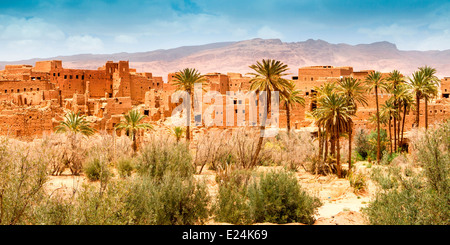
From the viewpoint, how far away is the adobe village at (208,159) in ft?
30.7

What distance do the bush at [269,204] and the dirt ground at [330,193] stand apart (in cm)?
55

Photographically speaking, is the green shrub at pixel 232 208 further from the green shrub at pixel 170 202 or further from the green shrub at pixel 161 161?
the green shrub at pixel 161 161

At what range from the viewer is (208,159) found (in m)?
24.9

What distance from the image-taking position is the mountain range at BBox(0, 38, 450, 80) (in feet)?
483

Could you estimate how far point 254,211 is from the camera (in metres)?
12.3

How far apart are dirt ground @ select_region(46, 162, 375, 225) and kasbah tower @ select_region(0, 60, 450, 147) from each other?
14.1 m

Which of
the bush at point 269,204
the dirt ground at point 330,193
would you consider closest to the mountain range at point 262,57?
the dirt ground at point 330,193

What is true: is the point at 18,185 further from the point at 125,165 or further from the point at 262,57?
the point at 262,57
